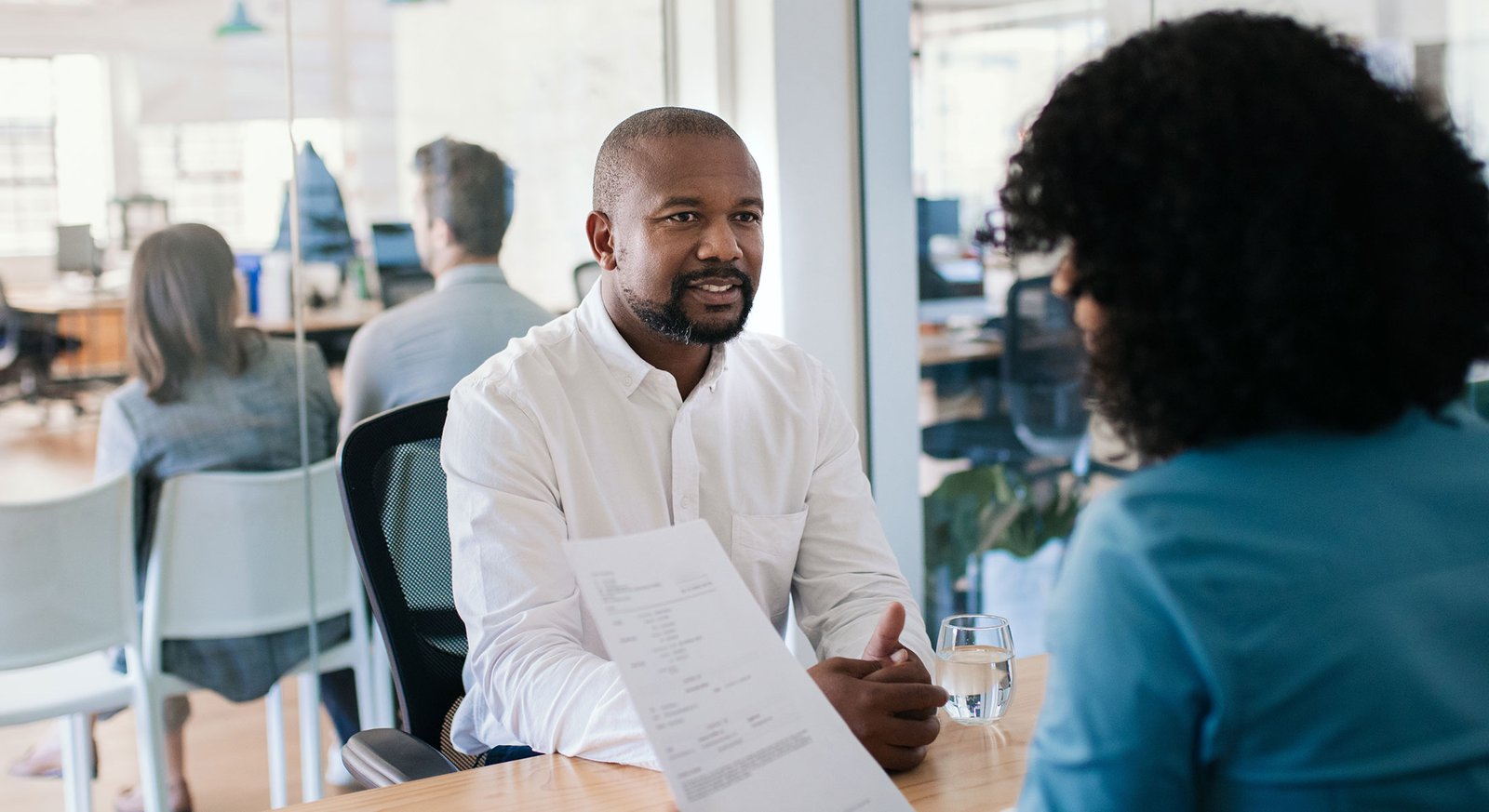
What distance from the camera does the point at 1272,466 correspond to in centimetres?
72

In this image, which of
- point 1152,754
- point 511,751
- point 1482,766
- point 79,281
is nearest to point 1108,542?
point 1152,754

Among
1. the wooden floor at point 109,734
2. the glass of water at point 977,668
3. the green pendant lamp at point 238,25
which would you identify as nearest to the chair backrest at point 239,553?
the wooden floor at point 109,734

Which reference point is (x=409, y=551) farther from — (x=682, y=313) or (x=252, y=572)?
(x=252, y=572)

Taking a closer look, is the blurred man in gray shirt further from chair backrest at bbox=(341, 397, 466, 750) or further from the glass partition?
chair backrest at bbox=(341, 397, 466, 750)

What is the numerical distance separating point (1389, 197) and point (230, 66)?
8.13 ft

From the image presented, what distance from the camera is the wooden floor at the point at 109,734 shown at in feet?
8.14

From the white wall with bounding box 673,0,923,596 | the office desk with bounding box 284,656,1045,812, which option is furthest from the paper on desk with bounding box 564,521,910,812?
the white wall with bounding box 673,0,923,596

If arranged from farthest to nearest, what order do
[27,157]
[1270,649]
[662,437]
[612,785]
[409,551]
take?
[27,157], [662,437], [409,551], [612,785], [1270,649]

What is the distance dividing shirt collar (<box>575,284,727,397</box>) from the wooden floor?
1.31 meters

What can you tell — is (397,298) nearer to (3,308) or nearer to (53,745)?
(3,308)

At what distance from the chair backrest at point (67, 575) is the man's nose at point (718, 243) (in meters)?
1.50

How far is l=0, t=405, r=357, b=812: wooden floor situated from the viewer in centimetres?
248

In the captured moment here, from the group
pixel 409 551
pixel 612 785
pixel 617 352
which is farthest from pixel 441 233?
pixel 612 785

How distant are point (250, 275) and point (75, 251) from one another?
1.08 feet
